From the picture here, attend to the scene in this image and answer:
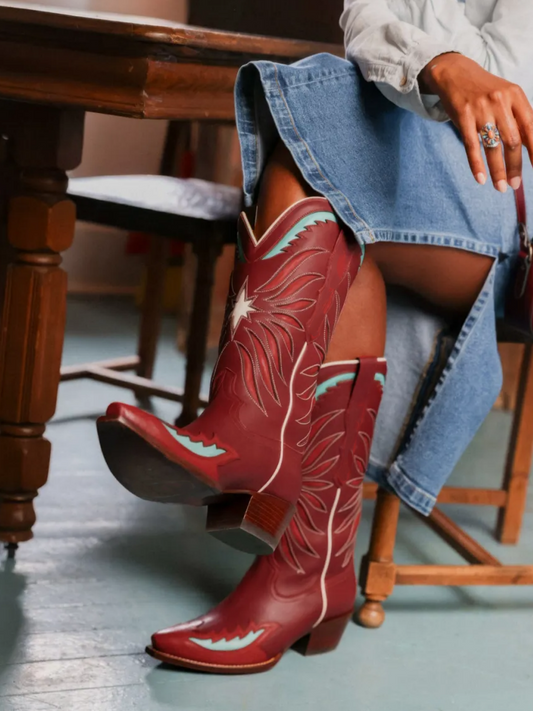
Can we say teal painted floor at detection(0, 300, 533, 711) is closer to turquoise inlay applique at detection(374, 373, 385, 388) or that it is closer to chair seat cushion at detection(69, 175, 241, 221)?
turquoise inlay applique at detection(374, 373, 385, 388)

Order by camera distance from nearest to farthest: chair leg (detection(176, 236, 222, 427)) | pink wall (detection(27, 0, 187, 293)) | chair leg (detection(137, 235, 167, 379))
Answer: chair leg (detection(176, 236, 222, 427))
chair leg (detection(137, 235, 167, 379))
pink wall (detection(27, 0, 187, 293))

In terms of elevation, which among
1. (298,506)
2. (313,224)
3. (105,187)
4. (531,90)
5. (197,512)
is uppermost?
(531,90)

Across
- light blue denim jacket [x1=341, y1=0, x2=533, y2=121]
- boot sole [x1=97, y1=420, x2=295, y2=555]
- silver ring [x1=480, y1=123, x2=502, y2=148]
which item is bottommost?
boot sole [x1=97, y1=420, x2=295, y2=555]

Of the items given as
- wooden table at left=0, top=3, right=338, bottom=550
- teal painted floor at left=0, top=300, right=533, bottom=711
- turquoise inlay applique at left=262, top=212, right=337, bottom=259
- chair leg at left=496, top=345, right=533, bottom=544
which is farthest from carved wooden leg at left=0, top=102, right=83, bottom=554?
chair leg at left=496, top=345, right=533, bottom=544

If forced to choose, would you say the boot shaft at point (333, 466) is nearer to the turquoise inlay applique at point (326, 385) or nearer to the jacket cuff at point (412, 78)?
the turquoise inlay applique at point (326, 385)

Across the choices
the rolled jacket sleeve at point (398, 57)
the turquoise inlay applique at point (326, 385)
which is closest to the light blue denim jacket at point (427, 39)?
the rolled jacket sleeve at point (398, 57)

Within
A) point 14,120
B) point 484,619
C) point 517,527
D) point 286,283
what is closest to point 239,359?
point 286,283

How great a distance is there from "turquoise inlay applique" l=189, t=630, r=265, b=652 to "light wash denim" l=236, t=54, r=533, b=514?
28cm

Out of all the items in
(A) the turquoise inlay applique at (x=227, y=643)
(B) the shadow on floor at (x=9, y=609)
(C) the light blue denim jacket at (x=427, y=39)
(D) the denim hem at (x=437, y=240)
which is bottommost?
(B) the shadow on floor at (x=9, y=609)

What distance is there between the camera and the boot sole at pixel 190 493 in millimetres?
878

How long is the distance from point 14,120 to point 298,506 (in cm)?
62

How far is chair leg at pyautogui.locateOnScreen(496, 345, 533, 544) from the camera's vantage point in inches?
63.1

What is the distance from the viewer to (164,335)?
2.97 meters

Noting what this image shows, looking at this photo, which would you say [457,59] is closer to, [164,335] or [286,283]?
[286,283]
